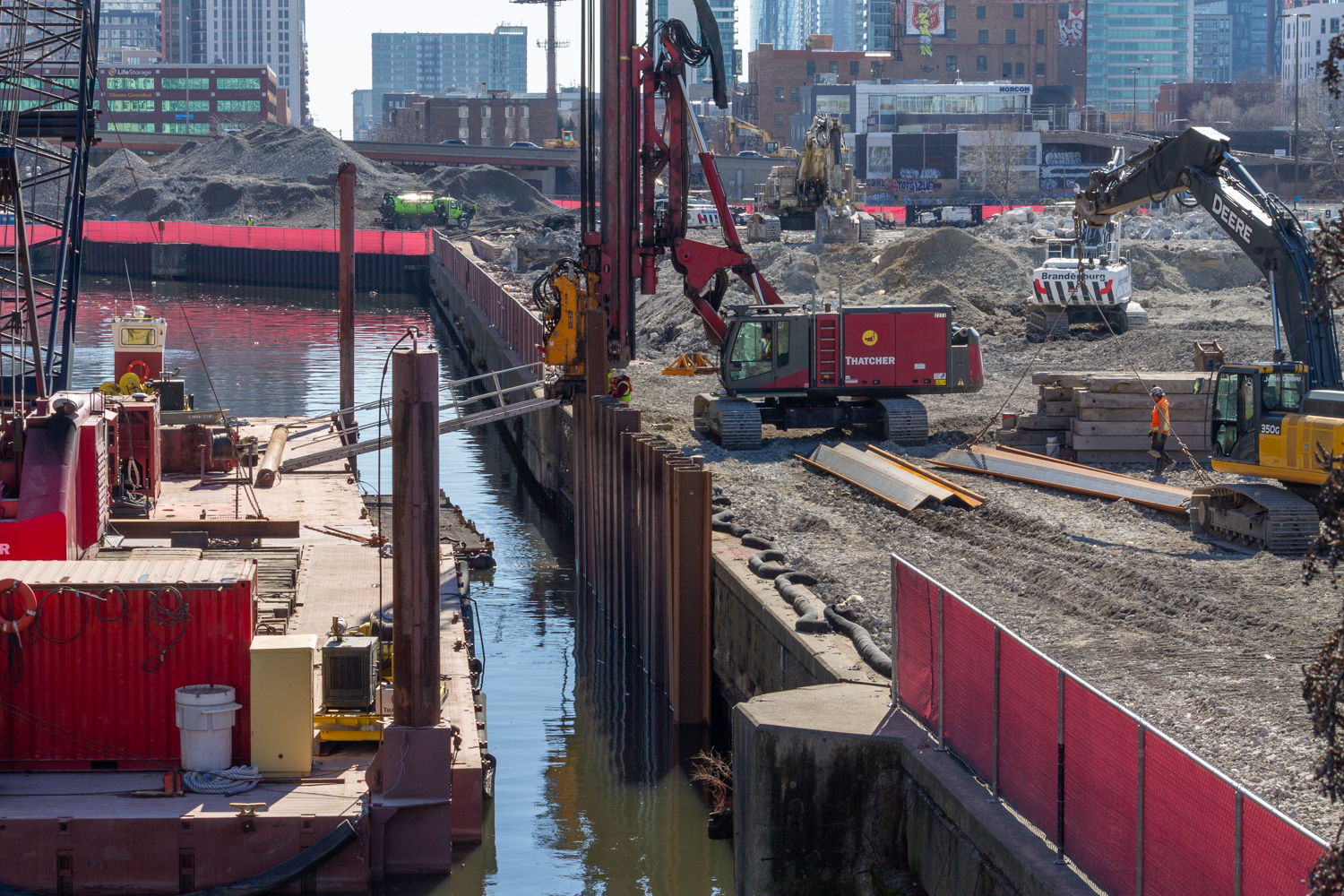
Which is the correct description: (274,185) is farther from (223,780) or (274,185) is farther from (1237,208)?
(223,780)

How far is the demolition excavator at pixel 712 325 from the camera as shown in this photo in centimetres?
2795

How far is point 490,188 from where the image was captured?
127625 millimetres

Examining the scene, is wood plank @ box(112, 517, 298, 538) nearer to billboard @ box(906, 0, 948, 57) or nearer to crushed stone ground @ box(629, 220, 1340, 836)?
crushed stone ground @ box(629, 220, 1340, 836)

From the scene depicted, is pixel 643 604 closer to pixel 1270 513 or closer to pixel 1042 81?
pixel 1270 513

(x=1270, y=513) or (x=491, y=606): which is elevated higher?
(x=1270, y=513)

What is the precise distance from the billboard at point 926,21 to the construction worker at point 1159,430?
149 m

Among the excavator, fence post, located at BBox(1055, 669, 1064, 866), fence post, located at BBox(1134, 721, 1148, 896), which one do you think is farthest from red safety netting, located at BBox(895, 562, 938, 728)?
the excavator

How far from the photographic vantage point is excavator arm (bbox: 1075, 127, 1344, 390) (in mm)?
19906

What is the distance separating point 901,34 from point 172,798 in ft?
541

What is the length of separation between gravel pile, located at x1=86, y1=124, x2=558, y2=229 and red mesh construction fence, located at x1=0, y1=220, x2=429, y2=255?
2131 centimetres

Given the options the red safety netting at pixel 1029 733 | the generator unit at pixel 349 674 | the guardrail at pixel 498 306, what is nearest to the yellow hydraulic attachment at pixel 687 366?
the guardrail at pixel 498 306

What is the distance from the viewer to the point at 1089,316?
42.9m

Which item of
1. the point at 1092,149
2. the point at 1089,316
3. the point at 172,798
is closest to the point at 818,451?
the point at 172,798

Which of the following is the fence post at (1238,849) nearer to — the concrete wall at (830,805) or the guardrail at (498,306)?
the concrete wall at (830,805)
